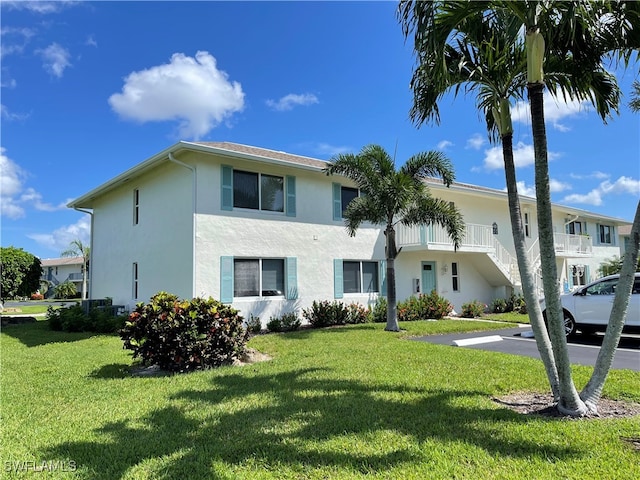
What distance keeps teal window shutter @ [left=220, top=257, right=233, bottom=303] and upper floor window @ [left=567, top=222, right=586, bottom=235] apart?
23.0 m

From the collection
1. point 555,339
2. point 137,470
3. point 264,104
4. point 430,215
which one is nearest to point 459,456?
point 555,339

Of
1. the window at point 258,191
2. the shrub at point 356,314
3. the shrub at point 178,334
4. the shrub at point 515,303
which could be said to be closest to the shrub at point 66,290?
the window at point 258,191

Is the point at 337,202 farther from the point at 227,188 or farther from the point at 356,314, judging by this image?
the point at 227,188

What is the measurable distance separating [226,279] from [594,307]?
411 inches

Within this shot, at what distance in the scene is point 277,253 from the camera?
14000mm

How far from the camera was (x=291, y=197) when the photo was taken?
14508mm

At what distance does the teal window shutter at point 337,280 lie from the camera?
1530 cm

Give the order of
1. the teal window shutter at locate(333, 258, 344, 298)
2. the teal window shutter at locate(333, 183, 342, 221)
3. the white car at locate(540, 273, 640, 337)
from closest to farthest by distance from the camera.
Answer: the white car at locate(540, 273, 640, 337) → the teal window shutter at locate(333, 258, 344, 298) → the teal window shutter at locate(333, 183, 342, 221)

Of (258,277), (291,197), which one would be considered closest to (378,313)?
(258,277)

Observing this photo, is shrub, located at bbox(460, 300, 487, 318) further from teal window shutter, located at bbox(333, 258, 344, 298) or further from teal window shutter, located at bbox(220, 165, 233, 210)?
teal window shutter, located at bbox(220, 165, 233, 210)

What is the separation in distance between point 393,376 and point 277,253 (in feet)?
26.0

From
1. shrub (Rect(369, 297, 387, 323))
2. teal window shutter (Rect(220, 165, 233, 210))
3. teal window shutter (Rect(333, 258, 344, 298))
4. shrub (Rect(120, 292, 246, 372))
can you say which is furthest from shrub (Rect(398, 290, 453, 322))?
shrub (Rect(120, 292, 246, 372))

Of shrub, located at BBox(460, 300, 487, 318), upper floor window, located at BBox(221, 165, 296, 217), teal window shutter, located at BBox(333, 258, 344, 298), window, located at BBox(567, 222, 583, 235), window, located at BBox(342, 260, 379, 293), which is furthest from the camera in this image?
window, located at BBox(567, 222, 583, 235)

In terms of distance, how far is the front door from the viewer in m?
18.3
